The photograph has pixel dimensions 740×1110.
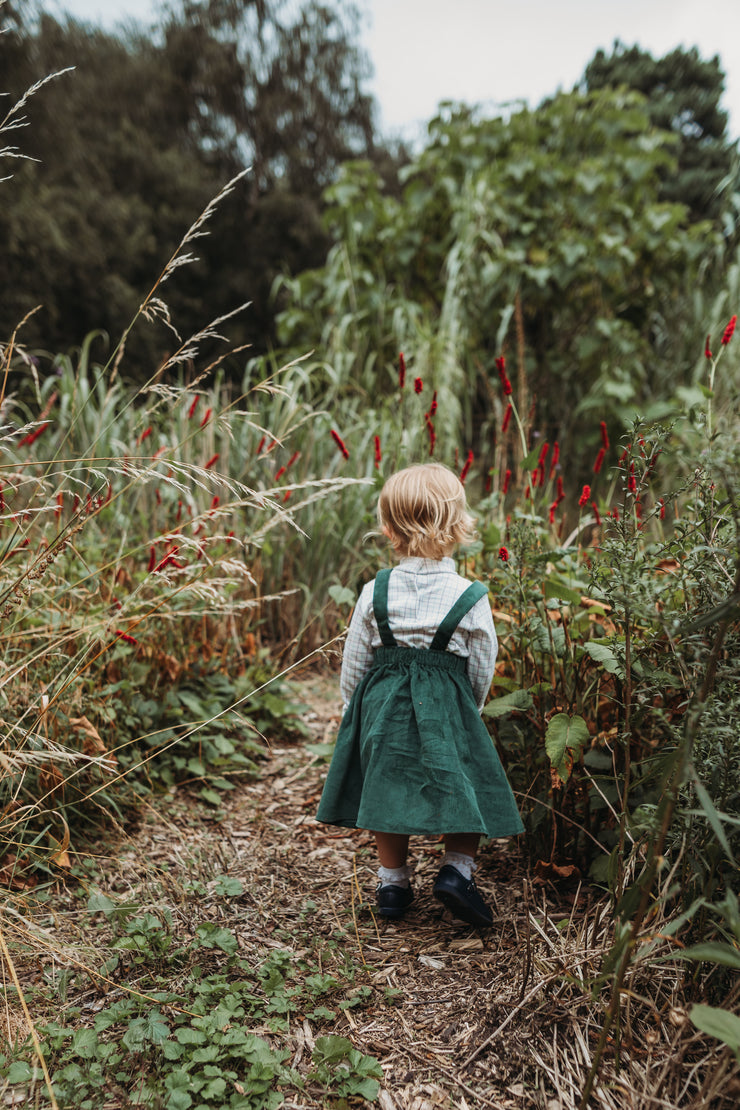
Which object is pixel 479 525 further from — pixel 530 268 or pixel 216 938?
pixel 530 268

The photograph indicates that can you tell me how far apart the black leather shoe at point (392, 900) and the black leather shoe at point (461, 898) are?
6.4 inches

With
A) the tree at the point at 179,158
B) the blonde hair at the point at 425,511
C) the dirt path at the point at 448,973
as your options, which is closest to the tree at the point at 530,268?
the blonde hair at the point at 425,511

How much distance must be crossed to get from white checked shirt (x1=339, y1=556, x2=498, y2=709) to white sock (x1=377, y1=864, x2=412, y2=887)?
473mm

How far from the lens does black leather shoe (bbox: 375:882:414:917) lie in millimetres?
1815

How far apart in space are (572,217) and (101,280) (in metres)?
11.0

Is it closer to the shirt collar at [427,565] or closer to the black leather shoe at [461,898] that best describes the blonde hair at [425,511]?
the shirt collar at [427,565]

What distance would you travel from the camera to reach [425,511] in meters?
1.94

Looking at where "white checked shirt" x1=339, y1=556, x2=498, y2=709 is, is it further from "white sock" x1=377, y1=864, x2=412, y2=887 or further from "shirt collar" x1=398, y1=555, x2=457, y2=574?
"white sock" x1=377, y1=864, x2=412, y2=887

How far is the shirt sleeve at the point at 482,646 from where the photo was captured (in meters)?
1.86

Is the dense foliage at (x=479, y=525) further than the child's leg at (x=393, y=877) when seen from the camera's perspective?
No

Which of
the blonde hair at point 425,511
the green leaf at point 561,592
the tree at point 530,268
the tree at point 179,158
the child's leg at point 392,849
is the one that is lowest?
the child's leg at point 392,849


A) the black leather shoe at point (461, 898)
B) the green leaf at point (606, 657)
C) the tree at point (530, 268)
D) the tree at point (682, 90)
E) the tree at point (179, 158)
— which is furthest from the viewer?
the tree at point (682, 90)

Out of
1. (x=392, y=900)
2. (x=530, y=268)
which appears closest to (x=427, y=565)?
(x=392, y=900)

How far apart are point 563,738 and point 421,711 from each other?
352mm
